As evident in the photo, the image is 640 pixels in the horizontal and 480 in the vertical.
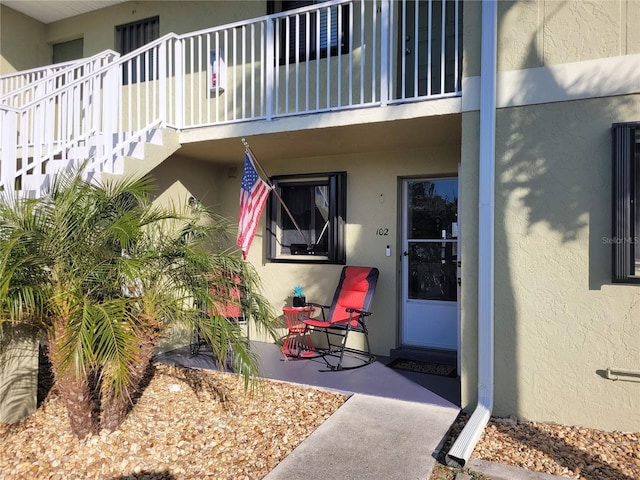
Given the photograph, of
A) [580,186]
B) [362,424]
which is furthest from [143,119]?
[580,186]

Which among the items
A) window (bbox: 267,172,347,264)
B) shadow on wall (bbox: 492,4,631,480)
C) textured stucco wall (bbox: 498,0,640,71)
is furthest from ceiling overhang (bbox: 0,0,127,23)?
shadow on wall (bbox: 492,4,631,480)

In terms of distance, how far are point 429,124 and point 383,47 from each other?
3.08 feet

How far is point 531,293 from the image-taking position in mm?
3938

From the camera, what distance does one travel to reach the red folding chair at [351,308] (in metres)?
5.47

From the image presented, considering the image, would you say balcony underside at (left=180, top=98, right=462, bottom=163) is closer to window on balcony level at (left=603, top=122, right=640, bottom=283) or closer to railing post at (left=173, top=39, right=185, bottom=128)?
railing post at (left=173, top=39, right=185, bottom=128)

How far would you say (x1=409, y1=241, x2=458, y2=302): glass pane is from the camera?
580cm

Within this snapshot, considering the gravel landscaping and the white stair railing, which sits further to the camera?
the white stair railing

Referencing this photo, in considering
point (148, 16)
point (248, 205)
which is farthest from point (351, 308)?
point (148, 16)

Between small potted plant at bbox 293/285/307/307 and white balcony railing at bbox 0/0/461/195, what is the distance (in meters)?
2.39

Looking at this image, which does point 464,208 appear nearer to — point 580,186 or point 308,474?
point 580,186

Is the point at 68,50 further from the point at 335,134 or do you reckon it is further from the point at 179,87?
the point at 335,134

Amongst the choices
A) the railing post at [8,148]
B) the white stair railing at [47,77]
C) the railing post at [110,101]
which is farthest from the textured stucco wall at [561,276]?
the white stair railing at [47,77]

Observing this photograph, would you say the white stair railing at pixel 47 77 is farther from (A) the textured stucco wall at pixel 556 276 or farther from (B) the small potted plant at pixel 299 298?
(A) the textured stucco wall at pixel 556 276

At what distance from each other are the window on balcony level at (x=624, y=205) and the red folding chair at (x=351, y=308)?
103 inches
